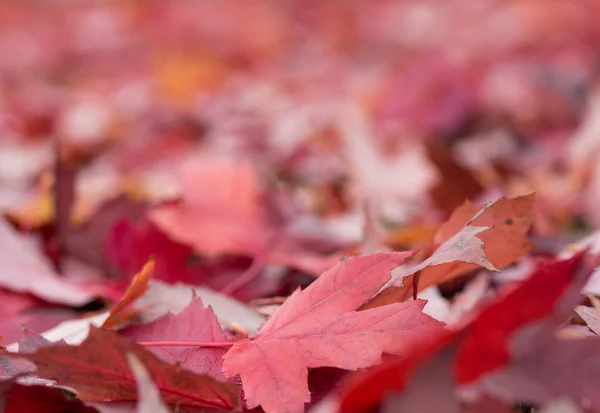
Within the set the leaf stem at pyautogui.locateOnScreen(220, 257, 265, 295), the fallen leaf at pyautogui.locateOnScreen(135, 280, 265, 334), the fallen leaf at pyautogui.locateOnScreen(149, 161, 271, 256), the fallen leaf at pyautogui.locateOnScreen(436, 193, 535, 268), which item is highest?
the fallen leaf at pyautogui.locateOnScreen(436, 193, 535, 268)

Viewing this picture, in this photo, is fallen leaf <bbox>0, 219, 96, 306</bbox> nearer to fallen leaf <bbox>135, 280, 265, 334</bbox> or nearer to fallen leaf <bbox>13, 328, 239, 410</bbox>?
fallen leaf <bbox>135, 280, 265, 334</bbox>

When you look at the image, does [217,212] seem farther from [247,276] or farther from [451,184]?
[451,184]

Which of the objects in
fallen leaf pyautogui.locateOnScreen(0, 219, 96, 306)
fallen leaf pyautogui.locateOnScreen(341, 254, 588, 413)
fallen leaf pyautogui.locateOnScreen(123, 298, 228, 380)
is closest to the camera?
fallen leaf pyautogui.locateOnScreen(341, 254, 588, 413)

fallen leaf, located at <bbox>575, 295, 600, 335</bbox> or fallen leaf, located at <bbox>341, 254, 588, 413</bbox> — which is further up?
fallen leaf, located at <bbox>341, 254, 588, 413</bbox>

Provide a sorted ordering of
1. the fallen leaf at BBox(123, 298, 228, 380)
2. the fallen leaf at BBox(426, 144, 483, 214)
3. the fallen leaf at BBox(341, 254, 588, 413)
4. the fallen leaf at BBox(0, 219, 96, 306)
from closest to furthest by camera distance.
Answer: the fallen leaf at BBox(341, 254, 588, 413) → the fallen leaf at BBox(123, 298, 228, 380) → the fallen leaf at BBox(0, 219, 96, 306) → the fallen leaf at BBox(426, 144, 483, 214)

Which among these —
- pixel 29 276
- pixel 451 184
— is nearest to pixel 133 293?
pixel 29 276

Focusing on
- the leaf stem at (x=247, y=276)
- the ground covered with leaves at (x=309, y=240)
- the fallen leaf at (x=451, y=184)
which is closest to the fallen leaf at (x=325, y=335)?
the ground covered with leaves at (x=309, y=240)

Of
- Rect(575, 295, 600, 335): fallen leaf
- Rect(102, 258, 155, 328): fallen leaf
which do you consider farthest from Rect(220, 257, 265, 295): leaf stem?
Rect(575, 295, 600, 335): fallen leaf
